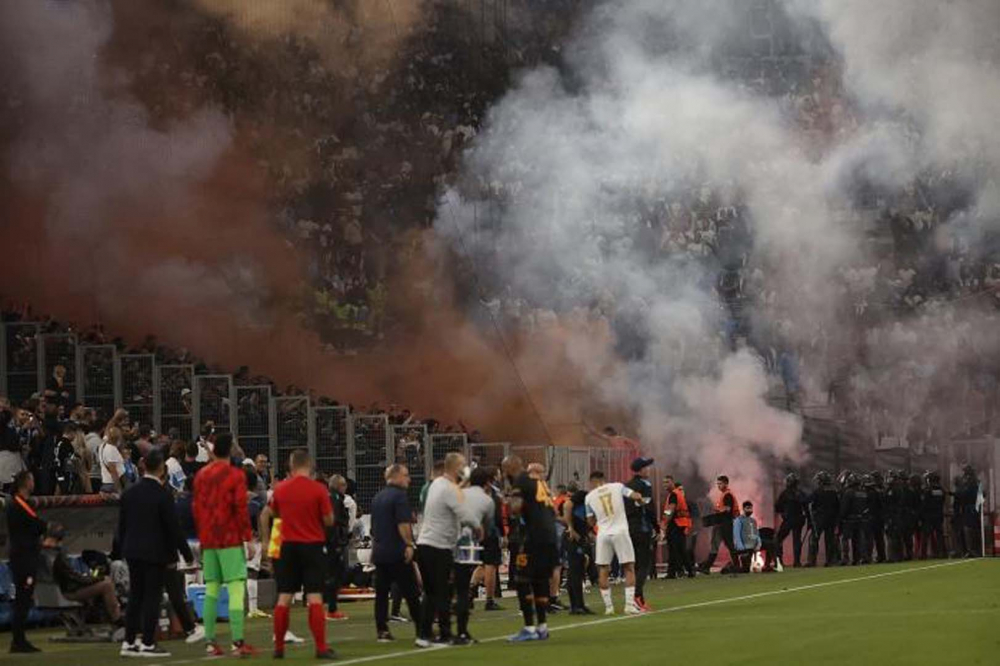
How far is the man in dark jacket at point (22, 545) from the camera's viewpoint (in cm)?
2214

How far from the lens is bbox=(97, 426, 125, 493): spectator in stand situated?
28.8m

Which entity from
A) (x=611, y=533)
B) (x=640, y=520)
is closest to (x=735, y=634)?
Answer: (x=611, y=533)

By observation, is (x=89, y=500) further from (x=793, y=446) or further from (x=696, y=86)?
(x=696, y=86)

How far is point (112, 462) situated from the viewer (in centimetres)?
2881

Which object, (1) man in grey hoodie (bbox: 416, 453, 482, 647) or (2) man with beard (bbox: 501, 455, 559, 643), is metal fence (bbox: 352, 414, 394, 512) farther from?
(1) man in grey hoodie (bbox: 416, 453, 482, 647)

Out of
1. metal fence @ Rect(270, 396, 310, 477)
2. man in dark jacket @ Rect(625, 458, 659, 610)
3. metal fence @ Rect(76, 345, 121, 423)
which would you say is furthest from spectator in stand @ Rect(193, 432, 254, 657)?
metal fence @ Rect(270, 396, 310, 477)

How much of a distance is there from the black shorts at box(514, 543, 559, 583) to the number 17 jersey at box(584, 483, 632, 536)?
13.9 feet

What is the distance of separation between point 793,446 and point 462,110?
1260cm

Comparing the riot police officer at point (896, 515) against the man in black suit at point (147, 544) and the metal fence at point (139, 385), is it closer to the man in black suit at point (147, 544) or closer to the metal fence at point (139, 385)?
the metal fence at point (139, 385)

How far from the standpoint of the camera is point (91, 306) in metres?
43.0

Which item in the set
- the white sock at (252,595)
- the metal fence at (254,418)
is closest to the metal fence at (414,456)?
the metal fence at (254,418)

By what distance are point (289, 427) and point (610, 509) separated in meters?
12.8

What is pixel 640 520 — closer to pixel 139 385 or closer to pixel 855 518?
pixel 139 385

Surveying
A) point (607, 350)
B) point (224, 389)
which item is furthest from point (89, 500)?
point (607, 350)
